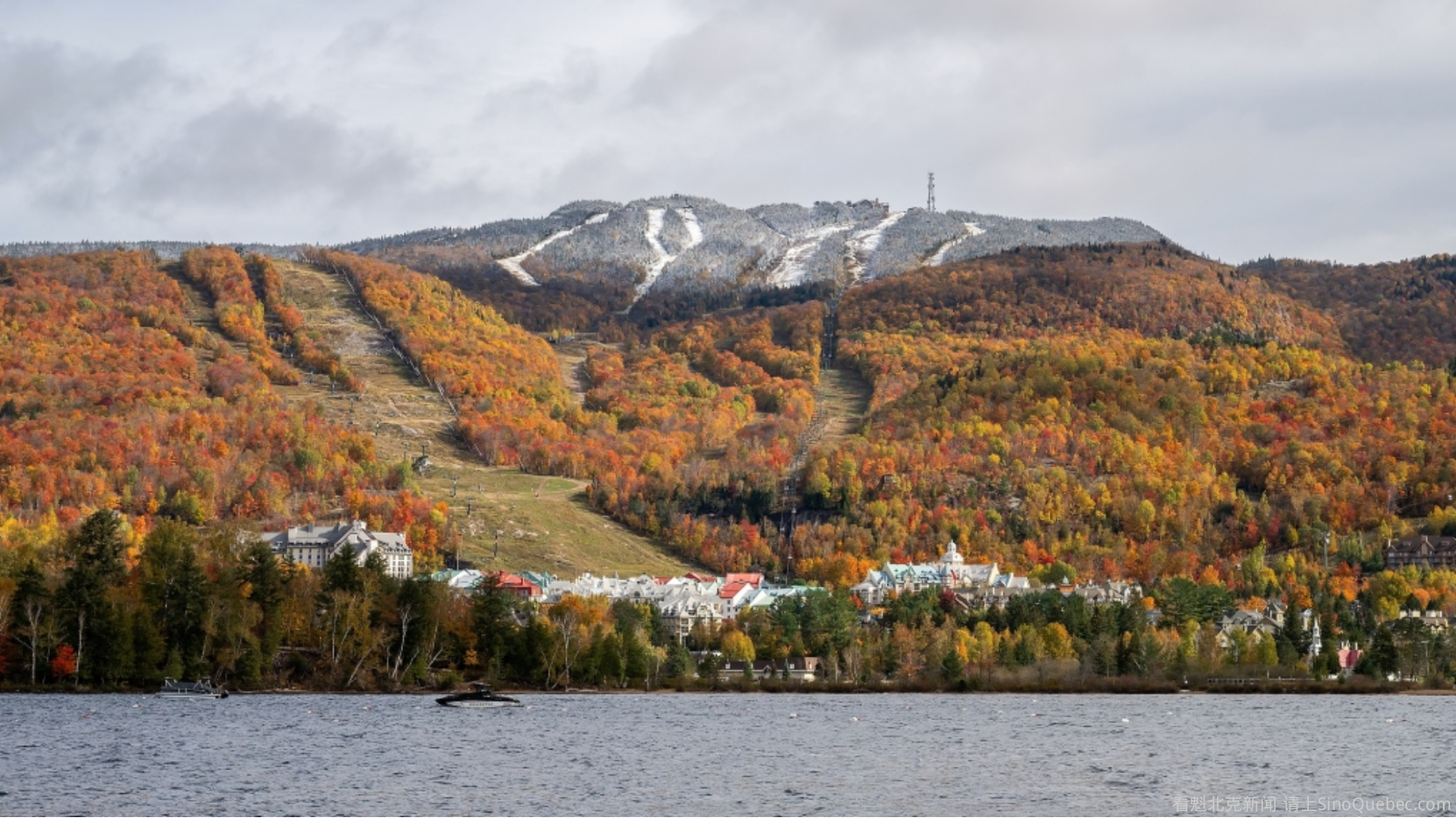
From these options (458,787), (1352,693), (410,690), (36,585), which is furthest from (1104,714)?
(36,585)

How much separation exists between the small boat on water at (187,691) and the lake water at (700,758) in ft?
6.28

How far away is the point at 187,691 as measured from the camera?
415ft

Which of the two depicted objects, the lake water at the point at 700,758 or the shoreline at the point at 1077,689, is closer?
the lake water at the point at 700,758

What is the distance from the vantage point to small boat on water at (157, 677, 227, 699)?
126188 mm

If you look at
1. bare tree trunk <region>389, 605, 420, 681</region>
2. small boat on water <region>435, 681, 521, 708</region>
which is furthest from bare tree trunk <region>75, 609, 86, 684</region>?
small boat on water <region>435, 681, 521, 708</region>

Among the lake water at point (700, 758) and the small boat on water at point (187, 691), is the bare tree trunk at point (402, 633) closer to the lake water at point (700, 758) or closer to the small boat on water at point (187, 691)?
the lake water at point (700, 758)

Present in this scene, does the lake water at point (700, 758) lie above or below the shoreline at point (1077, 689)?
below

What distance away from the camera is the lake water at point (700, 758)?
72.8m

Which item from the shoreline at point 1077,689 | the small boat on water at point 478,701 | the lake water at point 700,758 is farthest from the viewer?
the shoreline at point 1077,689

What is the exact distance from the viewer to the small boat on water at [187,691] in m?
126

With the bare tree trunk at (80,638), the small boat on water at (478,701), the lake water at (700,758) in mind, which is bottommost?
the lake water at (700,758)

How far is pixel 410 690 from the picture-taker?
136250mm

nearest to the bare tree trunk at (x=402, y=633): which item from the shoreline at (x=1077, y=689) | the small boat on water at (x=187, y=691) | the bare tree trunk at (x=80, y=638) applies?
the small boat on water at (x=187, y=691)

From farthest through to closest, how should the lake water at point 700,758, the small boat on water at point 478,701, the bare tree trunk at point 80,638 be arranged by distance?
the small boat on water at point 478,701 → the bare tree trunk at point 80,638 → the lake water at point 700,758
